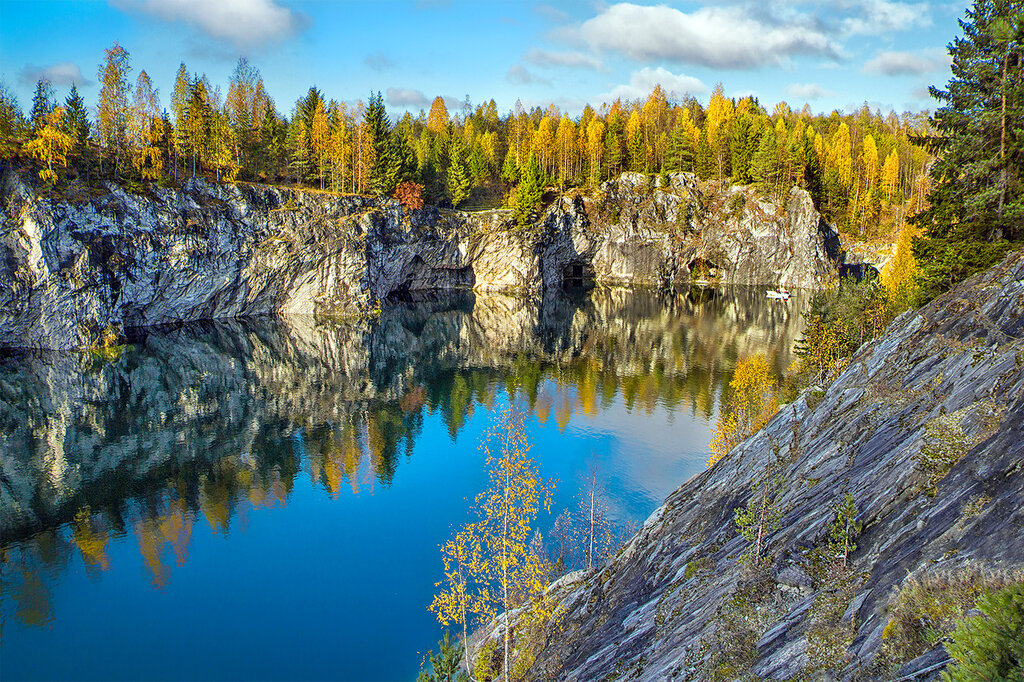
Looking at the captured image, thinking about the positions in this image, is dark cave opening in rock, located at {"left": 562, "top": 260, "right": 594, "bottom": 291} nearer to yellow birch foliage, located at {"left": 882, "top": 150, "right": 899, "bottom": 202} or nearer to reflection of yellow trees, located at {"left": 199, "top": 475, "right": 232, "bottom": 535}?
yellow birch foliage, located at {"left": 882, "top": 150, "right": 899, "bottom": 202}

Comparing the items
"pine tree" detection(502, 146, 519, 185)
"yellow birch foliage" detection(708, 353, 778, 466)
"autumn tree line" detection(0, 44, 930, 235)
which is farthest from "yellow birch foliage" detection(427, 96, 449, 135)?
"yellow birch foliage" detection(708, 353, 778, 466)

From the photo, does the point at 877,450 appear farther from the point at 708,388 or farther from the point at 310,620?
the point at 708,388

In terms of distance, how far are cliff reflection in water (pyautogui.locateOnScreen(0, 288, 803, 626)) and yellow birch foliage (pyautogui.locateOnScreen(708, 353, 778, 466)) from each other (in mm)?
4536

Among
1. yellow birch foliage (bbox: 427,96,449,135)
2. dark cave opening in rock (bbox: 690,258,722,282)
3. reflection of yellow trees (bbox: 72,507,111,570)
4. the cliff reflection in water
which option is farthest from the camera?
yellow birch foliage (bbox: 427,96,449,135)

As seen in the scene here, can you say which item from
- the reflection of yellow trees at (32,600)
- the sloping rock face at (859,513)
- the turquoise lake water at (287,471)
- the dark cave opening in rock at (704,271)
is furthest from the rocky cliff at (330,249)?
the sloping rock face at (859,513)

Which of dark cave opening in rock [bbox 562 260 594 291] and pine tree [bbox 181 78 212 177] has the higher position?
pine tree [bbox 181 78 212 177]

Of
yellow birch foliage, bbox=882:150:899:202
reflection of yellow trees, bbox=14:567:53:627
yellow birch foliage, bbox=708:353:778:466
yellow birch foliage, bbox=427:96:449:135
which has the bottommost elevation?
reflection of yellow trees, bbox=14:567:53:627

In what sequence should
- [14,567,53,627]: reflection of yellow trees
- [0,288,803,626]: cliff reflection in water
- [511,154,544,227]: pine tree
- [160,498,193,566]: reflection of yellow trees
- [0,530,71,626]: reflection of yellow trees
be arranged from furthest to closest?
[511,154,544,227]: pine tree → [0,288,803,626]: cliff reflection in water → [160,498,193,566]: reflection of yellow trees → [0,530,71,626]: reflection of yellow trees → [14,567,53,627]: reflection of yellow trees

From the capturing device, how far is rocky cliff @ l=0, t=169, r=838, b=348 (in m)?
66.9

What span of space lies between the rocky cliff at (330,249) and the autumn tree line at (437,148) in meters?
4.82

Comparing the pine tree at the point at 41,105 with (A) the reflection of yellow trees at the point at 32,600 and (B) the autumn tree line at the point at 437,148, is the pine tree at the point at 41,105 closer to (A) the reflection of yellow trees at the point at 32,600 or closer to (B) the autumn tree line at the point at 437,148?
(B) the autumn tree line at the point at 437,148

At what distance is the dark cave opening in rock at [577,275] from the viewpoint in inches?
5113

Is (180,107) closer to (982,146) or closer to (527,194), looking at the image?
(527,194)

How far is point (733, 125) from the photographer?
131 metres
